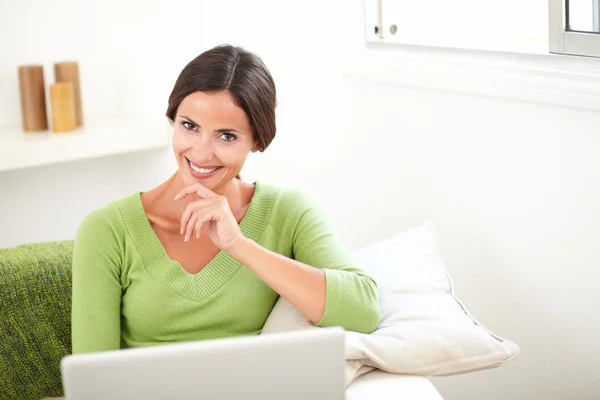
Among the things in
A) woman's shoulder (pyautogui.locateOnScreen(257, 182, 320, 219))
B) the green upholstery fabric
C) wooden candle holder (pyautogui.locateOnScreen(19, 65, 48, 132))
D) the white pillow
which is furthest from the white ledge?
the green upholstery fabric

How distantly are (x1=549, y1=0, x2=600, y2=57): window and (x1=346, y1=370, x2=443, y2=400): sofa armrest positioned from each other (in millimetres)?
887

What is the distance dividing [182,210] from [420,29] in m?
1.12

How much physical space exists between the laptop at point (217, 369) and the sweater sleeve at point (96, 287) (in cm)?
61

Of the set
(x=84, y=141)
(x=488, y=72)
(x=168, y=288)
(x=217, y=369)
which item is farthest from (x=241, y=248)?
(x=84, y=141)

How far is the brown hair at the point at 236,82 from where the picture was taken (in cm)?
171

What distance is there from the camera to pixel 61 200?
2734 mm

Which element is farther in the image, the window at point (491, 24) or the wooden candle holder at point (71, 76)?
the wooden candle holder at point (71, 76)

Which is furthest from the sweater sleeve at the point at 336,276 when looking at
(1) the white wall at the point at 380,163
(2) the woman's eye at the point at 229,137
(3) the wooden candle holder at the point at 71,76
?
(3) the wooden candle holder at the point at 71,76

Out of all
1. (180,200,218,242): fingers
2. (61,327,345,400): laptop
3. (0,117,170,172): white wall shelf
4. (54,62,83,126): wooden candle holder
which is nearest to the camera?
(61,327,345,400): laptop

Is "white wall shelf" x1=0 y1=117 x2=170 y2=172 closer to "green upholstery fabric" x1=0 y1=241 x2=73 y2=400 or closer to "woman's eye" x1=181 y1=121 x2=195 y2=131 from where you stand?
"green upholstery fabric" x1=0 y1=241 x2=73 y2=400

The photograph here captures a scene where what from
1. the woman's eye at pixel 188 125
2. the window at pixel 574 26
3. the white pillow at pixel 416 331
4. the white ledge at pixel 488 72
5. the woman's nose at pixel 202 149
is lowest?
the white pillow at pixel 416 331

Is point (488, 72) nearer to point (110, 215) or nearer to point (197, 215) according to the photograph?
point (197, 215)

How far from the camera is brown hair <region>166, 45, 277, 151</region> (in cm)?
171

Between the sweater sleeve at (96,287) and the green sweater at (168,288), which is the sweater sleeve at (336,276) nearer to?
the green sweater at (168,288)
